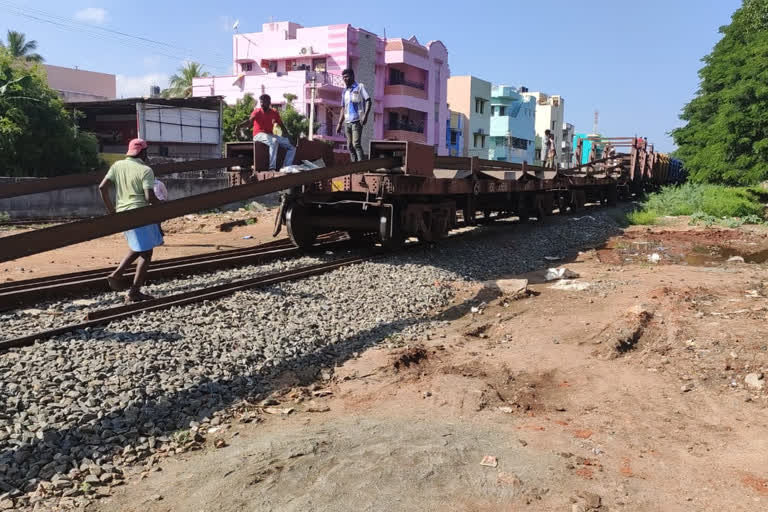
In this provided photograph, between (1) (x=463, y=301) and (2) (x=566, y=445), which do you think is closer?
(2) (x=566, y=445)

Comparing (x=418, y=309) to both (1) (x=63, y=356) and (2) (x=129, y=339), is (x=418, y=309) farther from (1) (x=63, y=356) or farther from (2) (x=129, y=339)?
(1) (x=63, y=356)

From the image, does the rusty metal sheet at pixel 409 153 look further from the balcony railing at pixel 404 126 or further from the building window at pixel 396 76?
the building window at pixel 396 76

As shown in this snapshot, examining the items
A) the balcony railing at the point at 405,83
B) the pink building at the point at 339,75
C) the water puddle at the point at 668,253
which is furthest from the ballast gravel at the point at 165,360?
the balcony railing at the point at 405,83

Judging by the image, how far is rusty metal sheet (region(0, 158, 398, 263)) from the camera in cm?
405

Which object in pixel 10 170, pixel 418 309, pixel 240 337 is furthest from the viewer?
pixel 10 170

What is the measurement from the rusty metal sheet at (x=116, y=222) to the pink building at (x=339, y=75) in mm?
36177

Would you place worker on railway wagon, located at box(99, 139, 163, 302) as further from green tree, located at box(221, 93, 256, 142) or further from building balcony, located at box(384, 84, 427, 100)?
building balcony, located at box(384, 84, 427, 100)

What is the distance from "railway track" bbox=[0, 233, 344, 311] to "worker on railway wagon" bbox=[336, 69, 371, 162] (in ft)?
6.22

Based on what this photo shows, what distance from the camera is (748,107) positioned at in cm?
2509

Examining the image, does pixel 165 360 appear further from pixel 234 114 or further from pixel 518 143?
pixel 518 143

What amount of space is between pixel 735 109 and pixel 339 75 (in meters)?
25.5

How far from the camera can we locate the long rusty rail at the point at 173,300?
16.9ft

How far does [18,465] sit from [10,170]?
76.5 ft

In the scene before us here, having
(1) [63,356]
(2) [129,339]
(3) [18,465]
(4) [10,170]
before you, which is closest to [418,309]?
(2) [129,339]
